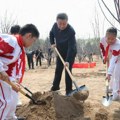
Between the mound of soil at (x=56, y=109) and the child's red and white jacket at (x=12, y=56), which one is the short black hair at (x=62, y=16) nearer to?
the mound of soil at (x=56, y=109)

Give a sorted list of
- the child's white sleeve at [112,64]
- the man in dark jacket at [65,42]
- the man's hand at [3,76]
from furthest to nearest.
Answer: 1. the man in dark jacket at [65,42]
2. the child's white sleeve at [112,64]
3. the man's hand at [3,76]

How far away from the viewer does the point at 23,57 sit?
4.48 meters

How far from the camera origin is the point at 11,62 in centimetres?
437

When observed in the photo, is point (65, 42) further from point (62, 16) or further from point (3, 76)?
point (3, 76)

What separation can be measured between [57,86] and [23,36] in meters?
3.29

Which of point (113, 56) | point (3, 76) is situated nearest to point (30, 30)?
point (3, 76)

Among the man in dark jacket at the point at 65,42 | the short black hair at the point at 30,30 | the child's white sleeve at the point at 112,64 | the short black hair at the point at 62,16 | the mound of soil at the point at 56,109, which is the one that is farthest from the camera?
the man in dark jacket at the point at 65,42

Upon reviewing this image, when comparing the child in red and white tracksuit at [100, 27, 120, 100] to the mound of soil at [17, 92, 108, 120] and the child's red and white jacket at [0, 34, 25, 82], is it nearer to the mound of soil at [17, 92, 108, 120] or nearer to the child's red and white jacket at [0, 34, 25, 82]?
the mound of soil at [17, 92, 108, 120]

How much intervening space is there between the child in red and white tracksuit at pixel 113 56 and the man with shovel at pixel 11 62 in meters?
2.15

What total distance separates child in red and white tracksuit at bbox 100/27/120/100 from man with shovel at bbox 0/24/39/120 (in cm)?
215

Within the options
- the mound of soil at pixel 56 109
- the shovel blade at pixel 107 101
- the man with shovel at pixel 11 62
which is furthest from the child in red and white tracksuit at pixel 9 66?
the shovel blade at pixel 107 101

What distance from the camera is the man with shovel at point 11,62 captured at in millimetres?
4211

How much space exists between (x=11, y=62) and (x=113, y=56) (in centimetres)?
266

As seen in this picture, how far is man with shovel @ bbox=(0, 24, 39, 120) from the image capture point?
4.21m
